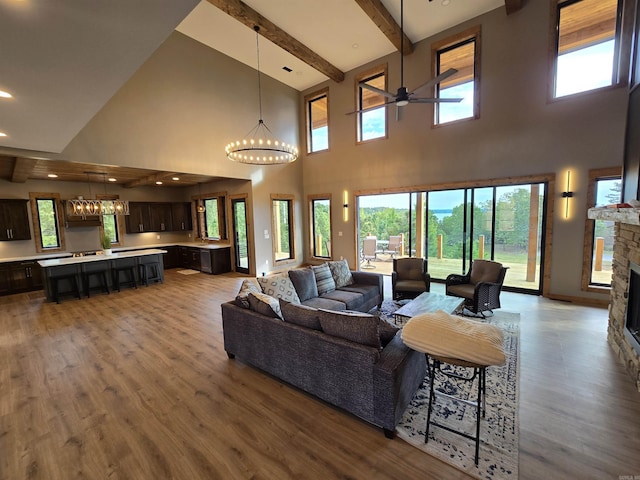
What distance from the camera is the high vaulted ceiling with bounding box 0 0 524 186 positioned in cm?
166

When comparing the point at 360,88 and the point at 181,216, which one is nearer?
the point at 360,88

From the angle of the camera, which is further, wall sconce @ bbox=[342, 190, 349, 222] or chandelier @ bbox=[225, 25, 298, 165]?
wall sconce @ bbox=[342, 190, 349, 222]

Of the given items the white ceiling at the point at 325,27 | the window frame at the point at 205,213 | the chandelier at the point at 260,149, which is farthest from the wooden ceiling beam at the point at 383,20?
the window frame at the point at 205,213

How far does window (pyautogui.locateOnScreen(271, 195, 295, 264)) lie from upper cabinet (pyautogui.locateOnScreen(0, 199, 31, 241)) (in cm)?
628

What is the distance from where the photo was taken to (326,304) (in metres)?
4.00

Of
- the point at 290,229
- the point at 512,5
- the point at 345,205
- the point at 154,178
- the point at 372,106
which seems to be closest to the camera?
the point at 512,5

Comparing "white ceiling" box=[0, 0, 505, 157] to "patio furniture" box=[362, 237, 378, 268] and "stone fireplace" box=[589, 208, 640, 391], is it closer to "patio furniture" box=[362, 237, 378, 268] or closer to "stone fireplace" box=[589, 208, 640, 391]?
"stone fireplace" box=[589, 208, 640, 391]

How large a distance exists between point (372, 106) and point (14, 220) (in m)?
9.64

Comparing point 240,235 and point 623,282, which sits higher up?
point 240,235

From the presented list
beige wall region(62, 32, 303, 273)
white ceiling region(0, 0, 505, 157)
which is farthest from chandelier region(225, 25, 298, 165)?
white ceiling region(0, 0, 505, 157)

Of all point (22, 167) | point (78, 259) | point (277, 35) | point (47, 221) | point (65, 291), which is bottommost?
point (65, 291)

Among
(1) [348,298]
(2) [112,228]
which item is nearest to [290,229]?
(1) [348,298]

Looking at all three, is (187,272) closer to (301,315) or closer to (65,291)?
(65,291)

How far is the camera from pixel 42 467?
1940 mm
